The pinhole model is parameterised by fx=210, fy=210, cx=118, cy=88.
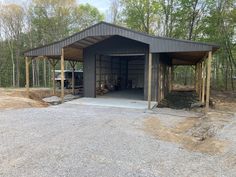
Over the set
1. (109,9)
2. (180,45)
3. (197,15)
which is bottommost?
(180,45)

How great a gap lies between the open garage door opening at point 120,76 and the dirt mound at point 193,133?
19.8 feet

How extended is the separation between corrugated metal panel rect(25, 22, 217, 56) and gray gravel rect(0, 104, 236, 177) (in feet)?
12.1

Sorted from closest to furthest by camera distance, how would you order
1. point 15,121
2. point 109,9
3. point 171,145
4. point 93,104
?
point 171,145 → point 15,121 → point 93,104 → point 109,9

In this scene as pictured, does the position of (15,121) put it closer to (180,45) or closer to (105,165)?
(105,165)

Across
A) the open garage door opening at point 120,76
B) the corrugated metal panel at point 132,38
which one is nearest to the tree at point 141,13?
the open garage door opening at point 120,76

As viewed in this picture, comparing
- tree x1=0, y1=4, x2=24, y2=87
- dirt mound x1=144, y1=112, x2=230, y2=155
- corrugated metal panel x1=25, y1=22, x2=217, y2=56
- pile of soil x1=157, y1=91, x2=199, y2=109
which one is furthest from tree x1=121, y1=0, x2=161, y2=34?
dirt mound x1=144, y1=112, x2=230, y2=155

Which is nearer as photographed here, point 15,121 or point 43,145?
point 43,145

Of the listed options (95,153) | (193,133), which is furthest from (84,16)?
(95,153)

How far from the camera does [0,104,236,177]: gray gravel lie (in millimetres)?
3656

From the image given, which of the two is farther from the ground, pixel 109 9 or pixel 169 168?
pixel 109 9

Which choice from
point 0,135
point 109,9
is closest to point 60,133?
point 0,135

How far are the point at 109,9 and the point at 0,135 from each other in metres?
28.2

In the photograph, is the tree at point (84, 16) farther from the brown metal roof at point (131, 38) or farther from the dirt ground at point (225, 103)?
the dirt ground at point (225, 103)

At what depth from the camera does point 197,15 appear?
23.0 metres
